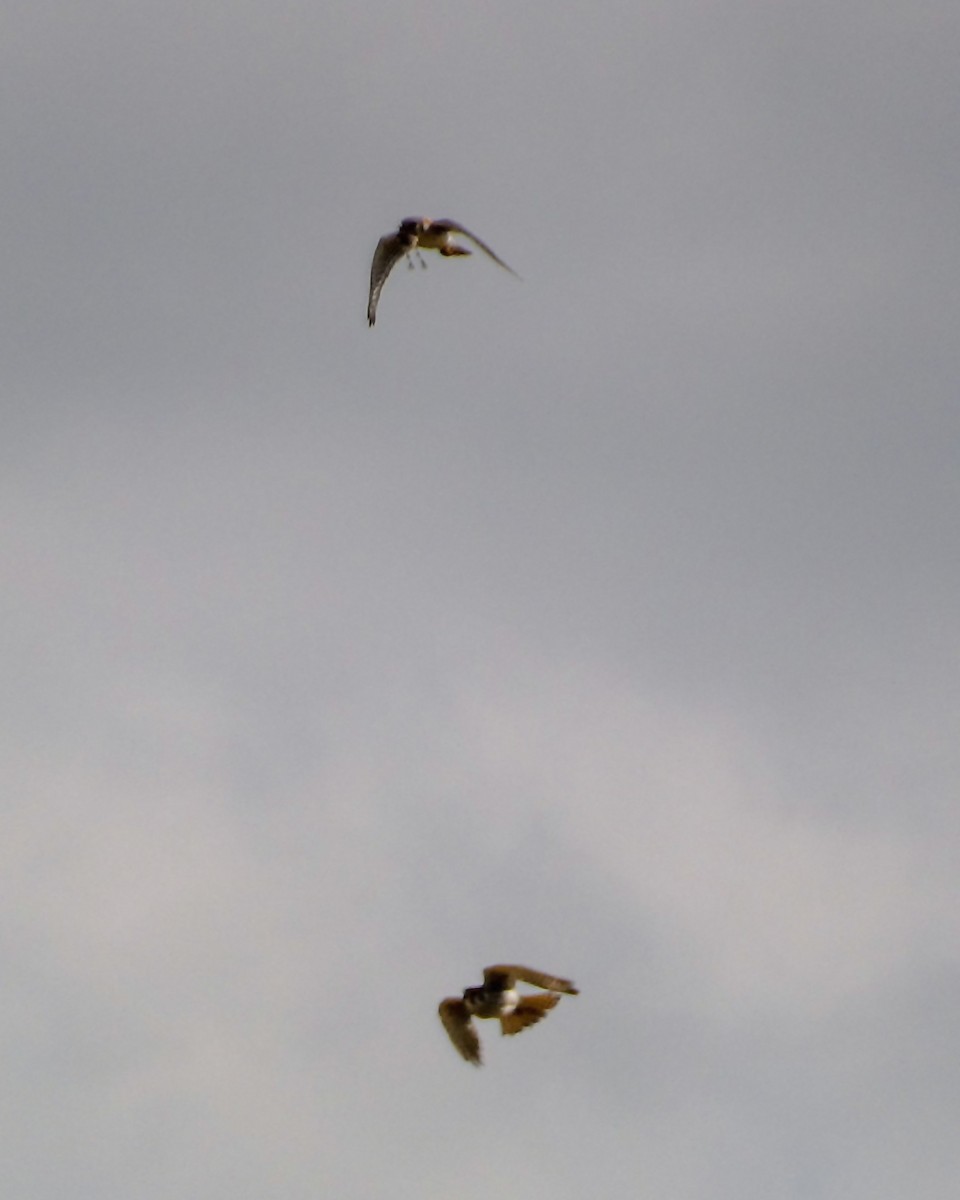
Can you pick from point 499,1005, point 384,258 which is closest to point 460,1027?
point 499,1005

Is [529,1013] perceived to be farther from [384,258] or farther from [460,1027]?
[384,258]

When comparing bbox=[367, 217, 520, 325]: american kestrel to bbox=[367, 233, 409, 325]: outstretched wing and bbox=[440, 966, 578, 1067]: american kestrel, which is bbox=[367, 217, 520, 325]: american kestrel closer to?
bbox=[367, 233, 409, 325]: outstretched wing

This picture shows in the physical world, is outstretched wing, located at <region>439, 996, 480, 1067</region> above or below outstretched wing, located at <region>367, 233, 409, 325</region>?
below

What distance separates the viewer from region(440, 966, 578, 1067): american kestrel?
33.3 meters

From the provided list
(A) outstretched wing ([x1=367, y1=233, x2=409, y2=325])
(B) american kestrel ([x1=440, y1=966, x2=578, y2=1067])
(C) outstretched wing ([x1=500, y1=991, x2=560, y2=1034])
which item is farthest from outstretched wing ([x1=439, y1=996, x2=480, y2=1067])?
(A) outstretched wing ([x1=367, y1=233, x2=409, y2=325])

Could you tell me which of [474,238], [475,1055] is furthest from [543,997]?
[474,238]

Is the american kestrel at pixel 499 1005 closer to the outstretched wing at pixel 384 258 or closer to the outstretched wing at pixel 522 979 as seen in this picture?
the outstretched wing at pixel 522 979

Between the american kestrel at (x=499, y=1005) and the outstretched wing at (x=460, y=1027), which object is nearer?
the american kestrel at (x=499, y=1005)

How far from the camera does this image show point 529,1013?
113ft

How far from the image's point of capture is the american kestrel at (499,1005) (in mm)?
33344

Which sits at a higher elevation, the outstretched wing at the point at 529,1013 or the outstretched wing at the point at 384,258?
the outstretched wing at the point at 384,258

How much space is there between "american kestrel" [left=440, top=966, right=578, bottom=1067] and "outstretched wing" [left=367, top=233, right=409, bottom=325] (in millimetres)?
12608

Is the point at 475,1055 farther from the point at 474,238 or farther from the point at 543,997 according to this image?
the point at 474,238

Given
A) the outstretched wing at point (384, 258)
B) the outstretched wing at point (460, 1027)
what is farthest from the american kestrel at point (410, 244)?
the outstretched wing at point (460, 1027)
